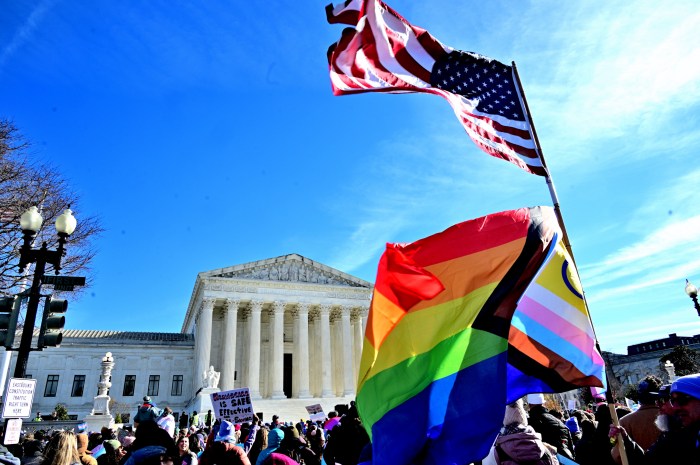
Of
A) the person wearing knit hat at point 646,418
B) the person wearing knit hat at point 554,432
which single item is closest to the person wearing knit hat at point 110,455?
the person wearing knit hat at point 554,432

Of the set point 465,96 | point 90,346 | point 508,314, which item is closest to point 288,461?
point 508,314

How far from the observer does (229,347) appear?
140 ft

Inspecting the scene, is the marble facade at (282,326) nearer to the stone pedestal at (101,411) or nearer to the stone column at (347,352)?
the stone column at (347,352)

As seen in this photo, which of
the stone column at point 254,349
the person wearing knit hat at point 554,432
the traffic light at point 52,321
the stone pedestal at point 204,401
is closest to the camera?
the person wearing knit hat at point 554,432

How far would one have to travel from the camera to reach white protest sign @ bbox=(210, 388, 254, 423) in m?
12.1

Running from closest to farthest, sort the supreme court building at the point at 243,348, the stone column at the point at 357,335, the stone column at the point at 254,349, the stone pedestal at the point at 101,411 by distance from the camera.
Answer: the stone pedestal at the point at 101,411
the stone column at the point at 254,349
the supreme court building at the point at 243,348
the stone column at the point at 357,335

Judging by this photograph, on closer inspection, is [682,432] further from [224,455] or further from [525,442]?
[224,455]

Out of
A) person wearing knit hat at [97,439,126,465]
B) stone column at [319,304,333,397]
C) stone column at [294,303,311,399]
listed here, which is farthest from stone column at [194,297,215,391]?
person wearing knit hat at [97,439,126,465]

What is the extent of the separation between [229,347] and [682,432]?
43.3 meters

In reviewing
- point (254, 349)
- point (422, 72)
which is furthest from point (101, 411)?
point (422, 72)

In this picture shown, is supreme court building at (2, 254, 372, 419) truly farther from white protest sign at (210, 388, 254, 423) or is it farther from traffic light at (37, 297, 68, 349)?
traffic light at (37, 297, 68, 349)

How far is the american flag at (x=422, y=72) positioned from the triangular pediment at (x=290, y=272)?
40677 mm

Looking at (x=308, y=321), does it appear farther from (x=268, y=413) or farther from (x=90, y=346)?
(x=90, y=346)

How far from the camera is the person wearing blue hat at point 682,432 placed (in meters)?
2.99
